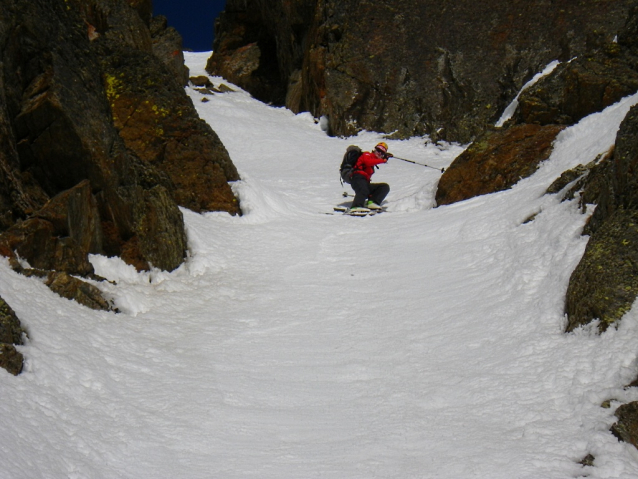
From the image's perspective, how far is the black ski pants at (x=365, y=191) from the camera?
1503 centimetres

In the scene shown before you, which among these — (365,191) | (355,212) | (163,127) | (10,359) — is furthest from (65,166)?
(365,191)

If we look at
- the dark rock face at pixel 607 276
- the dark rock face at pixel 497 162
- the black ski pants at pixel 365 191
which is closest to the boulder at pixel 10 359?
the dark rock face at pixel 607 276

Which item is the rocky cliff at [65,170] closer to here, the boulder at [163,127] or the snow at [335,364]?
the snow at [335,364]

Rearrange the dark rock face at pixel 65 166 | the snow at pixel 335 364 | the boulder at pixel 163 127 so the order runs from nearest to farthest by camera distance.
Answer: the snow at pixel 335 364
the dark rock face at pixel 65 166
the boulder at pixel 163 127

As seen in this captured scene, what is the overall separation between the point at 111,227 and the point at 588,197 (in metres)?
6.26

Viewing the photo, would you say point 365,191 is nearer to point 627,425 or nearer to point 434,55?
point 627,425

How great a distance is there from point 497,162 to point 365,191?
289 cm

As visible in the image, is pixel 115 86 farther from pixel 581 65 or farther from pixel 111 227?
pixel 581 65

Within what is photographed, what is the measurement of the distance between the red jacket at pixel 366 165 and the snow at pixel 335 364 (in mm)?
4027

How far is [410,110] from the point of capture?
25.8m

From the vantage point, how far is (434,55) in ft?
86.1

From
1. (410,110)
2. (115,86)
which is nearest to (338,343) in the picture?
(115,86)

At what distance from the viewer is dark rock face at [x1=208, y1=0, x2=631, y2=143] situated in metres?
24.9

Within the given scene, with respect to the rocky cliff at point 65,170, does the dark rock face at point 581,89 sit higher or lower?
higher
